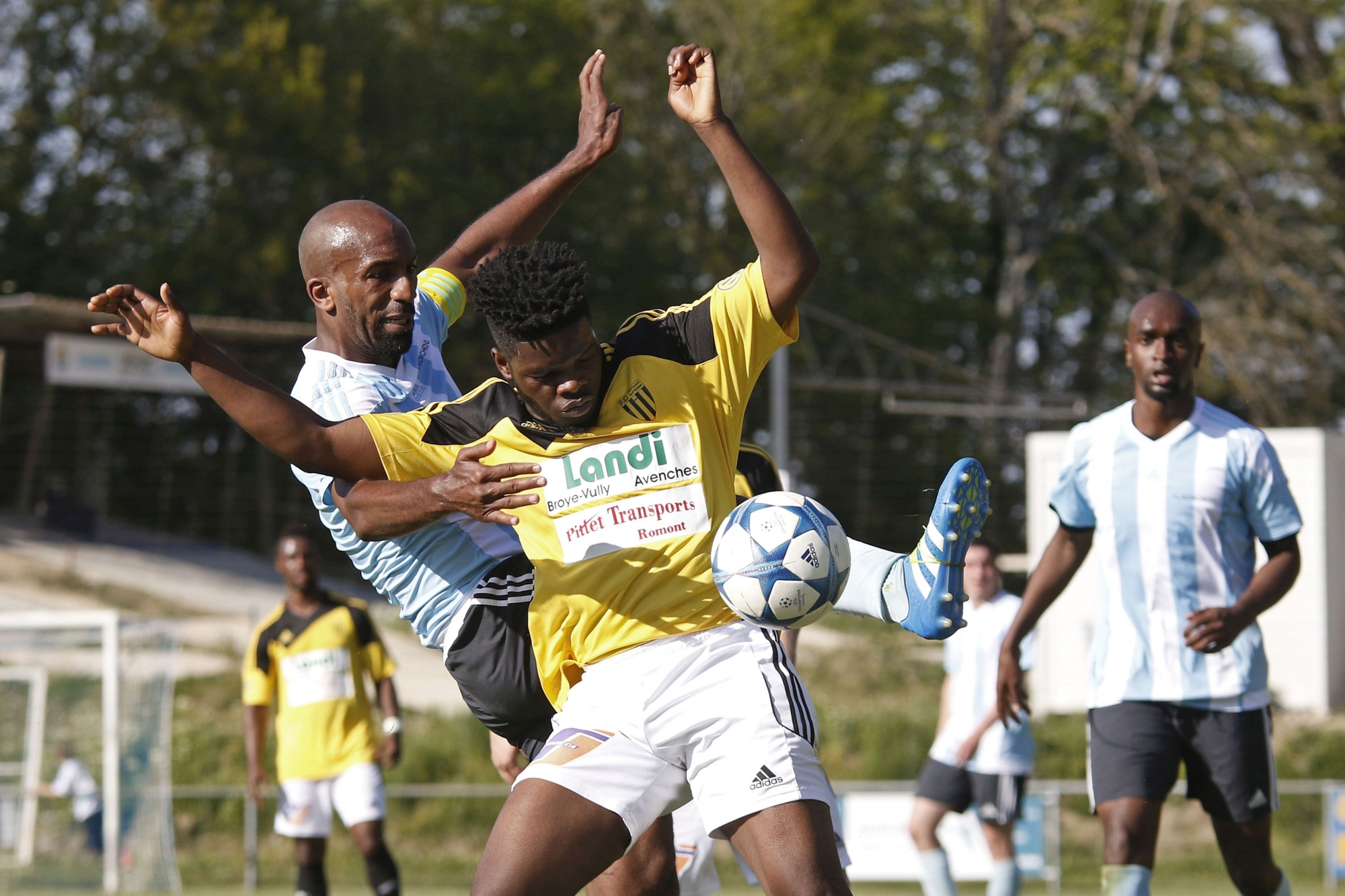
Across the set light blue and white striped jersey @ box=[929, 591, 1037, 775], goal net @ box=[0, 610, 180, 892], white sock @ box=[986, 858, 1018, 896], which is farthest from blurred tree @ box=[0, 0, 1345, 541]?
white sock @ box=[986, 858, 1018, 896]

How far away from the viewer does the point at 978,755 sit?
26.7ft

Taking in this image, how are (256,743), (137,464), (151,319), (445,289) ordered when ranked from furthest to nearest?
1. (137,464)
2. (256,743)
3. (445,289)
4. (151,319)

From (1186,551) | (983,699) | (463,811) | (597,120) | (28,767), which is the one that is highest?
(597,120)

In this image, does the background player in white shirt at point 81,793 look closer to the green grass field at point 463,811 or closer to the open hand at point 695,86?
the green grass field at point 463,811

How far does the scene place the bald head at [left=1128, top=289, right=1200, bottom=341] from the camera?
211 inches

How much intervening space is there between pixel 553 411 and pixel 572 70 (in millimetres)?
24917

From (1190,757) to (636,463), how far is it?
9.04ft

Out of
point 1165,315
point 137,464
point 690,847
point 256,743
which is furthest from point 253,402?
point 137,464

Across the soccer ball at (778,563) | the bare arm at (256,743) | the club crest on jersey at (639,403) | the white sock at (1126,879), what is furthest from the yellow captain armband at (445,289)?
the bare arm at (256,743)

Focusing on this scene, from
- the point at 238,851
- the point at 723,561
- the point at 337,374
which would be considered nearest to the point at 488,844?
the point at 723,561

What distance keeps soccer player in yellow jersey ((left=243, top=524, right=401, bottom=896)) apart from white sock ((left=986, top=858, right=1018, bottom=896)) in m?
3.47

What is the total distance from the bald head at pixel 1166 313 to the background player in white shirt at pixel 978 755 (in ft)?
9.13

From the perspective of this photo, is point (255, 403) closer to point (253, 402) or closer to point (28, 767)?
point (253, 402)

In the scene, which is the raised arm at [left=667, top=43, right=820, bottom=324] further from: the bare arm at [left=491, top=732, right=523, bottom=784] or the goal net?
the goal net
